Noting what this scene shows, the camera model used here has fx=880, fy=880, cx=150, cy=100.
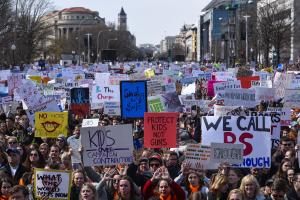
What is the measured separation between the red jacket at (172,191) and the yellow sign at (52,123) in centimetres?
536

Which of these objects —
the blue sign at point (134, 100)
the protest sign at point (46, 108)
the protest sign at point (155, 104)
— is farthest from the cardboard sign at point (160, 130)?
the protest sign at point (46, 108)

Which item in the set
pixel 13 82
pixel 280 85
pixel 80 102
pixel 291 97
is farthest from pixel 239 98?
pixel 13 82

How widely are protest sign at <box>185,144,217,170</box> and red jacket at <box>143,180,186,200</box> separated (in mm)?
766

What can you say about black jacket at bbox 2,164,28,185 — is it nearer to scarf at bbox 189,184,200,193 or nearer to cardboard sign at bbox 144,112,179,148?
cardboard sign at bbox 144,112,179,148

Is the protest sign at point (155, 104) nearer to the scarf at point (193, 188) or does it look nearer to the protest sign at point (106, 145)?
the protest sign at point (106, 145)

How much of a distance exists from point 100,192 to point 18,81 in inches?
628

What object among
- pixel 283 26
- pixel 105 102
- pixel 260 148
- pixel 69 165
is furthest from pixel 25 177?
pixel 283 26

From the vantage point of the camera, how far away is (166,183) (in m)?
8.71

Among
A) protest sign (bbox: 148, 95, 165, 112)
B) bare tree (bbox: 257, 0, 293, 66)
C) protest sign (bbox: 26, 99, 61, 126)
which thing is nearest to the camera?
protest sign (bbox: 26, 99, 61, 126)

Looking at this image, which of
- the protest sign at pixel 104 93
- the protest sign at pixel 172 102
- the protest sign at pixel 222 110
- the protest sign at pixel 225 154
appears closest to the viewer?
the protest sign at pixel 225 154

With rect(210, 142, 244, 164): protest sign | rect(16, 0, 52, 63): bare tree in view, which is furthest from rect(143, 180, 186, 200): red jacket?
rect(16, 0, 52, 63): bare tree

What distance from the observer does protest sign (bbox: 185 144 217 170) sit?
9844 mm

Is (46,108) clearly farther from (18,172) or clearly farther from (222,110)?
(18,172)

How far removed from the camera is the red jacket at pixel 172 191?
8.91 meters
